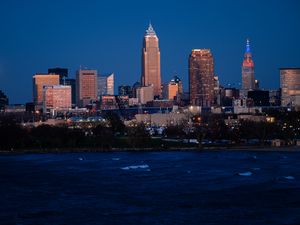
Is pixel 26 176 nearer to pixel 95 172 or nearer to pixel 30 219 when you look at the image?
pixel 95 172

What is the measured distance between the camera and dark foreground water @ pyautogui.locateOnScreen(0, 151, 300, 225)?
70.0 feet

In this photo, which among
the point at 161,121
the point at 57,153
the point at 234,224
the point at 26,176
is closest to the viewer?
the point at 234,224

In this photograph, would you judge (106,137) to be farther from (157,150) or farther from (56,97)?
(56,97)

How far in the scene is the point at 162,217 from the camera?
2109 centimetres

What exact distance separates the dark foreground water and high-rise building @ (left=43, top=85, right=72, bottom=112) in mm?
125696

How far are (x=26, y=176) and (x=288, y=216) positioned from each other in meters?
16.7

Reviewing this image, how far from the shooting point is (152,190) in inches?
1097

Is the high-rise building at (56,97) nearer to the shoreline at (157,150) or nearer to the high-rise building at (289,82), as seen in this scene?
the high-rise building at (289,82)

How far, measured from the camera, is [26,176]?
115 ft

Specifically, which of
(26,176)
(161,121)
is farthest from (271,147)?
(161,121)

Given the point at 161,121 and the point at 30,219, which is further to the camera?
the point at 161,121

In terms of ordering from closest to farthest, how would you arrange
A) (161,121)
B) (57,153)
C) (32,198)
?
1. (32,198)
2. (57,153)
3. (161,121)

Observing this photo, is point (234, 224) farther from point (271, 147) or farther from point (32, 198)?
point (271, 147)

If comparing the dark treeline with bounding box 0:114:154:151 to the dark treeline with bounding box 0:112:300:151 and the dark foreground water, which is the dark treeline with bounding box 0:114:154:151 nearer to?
the dark treeline with bounding box 0:112:300:151
